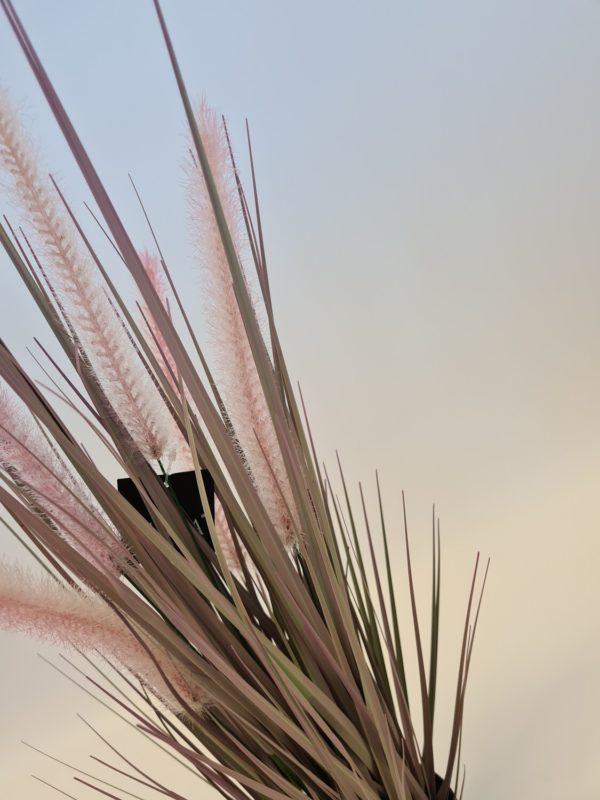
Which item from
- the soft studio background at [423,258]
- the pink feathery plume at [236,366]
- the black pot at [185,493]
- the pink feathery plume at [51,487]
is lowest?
the pink feathery plume at [51,487]

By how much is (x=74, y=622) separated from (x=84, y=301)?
107 millimetres

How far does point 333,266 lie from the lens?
1076 millimetres

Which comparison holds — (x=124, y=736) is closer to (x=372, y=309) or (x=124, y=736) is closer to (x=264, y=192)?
(x=372, y=309)

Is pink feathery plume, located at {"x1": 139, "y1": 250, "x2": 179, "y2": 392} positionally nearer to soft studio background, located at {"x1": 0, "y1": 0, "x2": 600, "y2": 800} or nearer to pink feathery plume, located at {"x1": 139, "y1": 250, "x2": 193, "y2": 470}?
pink feathery plume, located at {"x1": 139, "y1": 250, "x2": 193, "y2": 470}

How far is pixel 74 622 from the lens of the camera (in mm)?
261

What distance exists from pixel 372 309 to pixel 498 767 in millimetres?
572

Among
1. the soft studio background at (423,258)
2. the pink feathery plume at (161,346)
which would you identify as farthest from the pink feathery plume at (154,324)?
the soft studio background at (423,258)

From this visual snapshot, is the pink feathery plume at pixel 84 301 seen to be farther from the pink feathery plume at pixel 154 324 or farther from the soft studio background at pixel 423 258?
the soft studio background at pixel 423 258

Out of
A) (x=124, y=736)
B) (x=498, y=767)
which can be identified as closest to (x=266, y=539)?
(x=498, y=767)

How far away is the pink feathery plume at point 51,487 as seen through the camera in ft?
0.84

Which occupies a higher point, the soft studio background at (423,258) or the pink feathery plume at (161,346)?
the soft studio background at (423,258)

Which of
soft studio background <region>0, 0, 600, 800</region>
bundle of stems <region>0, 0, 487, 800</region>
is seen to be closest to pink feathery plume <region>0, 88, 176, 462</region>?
bundle of stems <region>0, 0, 487, 800</region>

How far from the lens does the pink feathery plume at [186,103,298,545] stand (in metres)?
0.28

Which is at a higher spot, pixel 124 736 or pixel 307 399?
pixel 307 399
